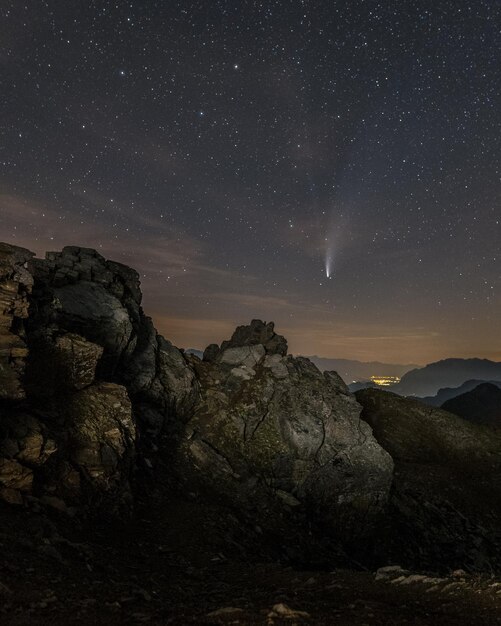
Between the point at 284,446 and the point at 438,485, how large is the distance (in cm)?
1721

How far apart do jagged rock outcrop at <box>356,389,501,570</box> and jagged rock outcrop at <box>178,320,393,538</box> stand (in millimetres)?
3188

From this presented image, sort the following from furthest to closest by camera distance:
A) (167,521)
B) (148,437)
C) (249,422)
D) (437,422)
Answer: (437,422), (249,422), (148,437), (167,521)

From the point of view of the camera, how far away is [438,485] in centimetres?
3375

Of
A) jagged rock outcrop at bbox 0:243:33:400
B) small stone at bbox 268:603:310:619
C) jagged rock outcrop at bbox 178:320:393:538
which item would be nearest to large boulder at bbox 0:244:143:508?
jagged rock outcrop at bbox 0:243:33:400

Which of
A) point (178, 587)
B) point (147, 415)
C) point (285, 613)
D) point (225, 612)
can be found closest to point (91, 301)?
point (147, 415)

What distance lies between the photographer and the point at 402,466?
117 ft

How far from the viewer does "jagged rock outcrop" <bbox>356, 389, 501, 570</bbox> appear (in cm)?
2658

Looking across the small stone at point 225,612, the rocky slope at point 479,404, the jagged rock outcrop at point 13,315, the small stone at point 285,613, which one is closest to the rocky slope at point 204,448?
the jagged rock outcrop at point 13,315

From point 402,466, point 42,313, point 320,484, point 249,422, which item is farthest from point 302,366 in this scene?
point 42,313

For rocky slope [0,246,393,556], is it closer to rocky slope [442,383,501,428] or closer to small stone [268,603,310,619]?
small stone [268,603,310,619]

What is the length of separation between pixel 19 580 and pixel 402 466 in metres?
35.6

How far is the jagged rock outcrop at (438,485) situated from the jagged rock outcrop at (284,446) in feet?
10.5

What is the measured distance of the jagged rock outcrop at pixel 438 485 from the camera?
2658cm

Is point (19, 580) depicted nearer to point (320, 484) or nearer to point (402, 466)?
point (320, 484)
